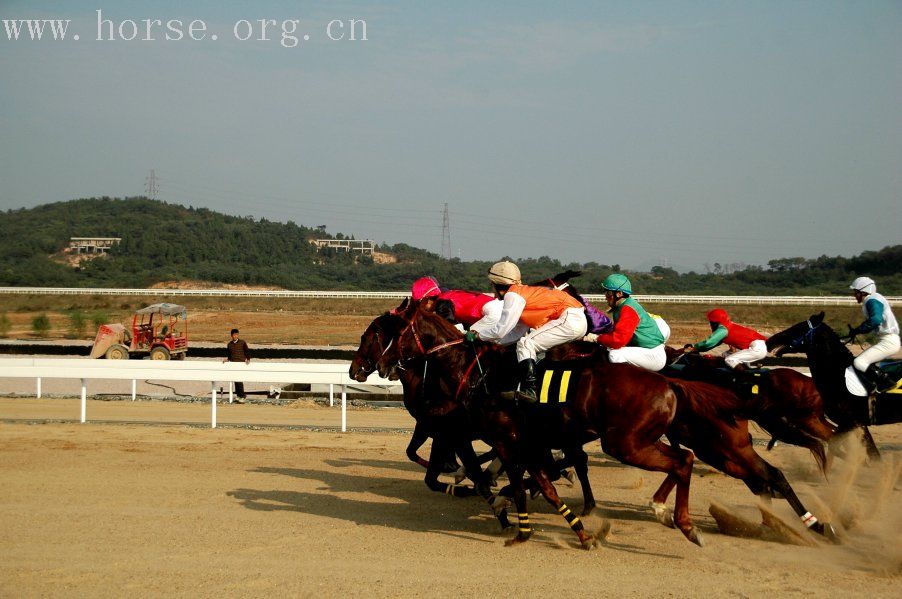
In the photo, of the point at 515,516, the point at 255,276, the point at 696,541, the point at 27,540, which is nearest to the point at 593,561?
the point at 696,541

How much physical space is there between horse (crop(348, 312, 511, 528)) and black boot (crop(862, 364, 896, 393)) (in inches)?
152

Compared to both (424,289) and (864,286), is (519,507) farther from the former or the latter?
(864,286)

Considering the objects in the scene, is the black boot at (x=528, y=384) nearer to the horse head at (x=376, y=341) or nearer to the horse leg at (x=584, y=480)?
the horse leg at (x=584, y=480)

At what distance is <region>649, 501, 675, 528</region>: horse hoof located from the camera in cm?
726

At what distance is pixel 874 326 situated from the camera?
856 centimetres

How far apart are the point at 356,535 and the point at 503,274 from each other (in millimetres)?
2601

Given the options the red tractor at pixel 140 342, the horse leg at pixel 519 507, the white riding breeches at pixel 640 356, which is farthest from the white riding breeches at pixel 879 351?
the red tractor at pixel 140 342

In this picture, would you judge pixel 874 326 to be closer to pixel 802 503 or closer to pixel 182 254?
pixel 802 503

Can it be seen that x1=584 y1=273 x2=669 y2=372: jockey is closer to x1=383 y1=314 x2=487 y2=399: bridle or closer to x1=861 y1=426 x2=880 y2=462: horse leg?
x1=383 y1=314 x2=487 y2=399: bridle

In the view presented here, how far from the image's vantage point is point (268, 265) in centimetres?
9144

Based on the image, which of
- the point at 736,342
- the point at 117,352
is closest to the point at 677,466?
the point at 736,342

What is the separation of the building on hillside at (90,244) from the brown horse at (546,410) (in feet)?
323

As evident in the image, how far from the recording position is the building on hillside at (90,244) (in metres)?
99.8

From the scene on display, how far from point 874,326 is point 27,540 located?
25.6ft
